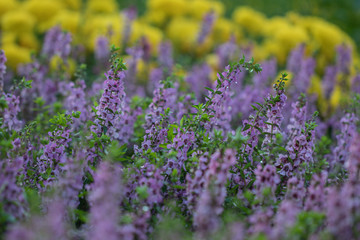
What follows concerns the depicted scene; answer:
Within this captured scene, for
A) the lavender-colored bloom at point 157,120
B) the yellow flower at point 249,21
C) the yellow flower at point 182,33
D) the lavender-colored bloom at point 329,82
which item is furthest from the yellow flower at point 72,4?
the lavender-colored bloom at point 157,120

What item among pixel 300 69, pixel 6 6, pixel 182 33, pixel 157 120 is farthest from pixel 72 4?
pixel 157 120

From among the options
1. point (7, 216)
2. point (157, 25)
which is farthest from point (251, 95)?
point (157, 25)

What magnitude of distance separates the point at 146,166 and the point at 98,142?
1.17 ft

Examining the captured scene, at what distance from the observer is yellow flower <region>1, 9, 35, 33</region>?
631cm

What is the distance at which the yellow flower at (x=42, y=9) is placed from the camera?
6.83 metres

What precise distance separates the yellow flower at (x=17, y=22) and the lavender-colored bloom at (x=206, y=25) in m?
2.52

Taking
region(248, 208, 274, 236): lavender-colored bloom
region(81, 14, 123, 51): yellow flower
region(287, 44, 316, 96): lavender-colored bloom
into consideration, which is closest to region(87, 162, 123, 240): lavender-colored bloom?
region(248, 208, 274, 236): lavender-colored bloom

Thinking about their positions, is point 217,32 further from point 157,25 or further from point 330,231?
point 330,231

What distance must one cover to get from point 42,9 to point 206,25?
2.61m

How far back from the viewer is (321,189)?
1991mm

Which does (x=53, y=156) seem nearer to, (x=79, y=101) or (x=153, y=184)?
(x=153, y=184)

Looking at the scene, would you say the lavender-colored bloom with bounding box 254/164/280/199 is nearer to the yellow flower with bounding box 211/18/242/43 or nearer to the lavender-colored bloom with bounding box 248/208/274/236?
the lavender-colored bloom with bounding box 248/208/274/236

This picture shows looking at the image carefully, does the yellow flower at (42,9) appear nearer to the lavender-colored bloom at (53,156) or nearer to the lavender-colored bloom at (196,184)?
the lavender-colored bloom at (53,156)

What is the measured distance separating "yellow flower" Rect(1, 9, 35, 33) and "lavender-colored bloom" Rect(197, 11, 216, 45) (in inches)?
99.1
